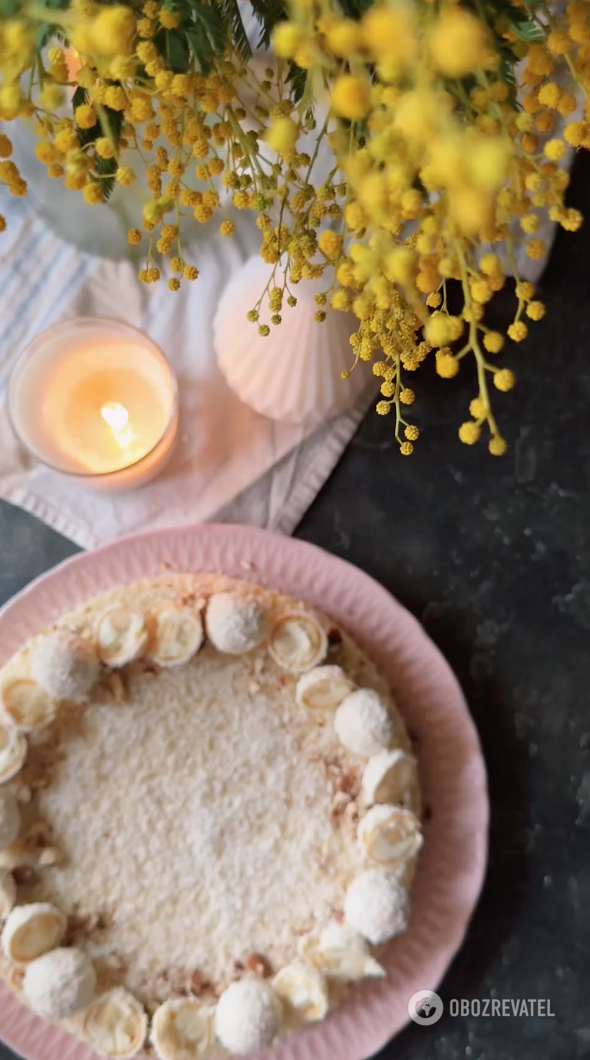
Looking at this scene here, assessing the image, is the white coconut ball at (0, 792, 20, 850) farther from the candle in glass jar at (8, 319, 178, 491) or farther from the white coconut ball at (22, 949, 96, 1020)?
the candle in glass jar at (8, 319, 178, 491)

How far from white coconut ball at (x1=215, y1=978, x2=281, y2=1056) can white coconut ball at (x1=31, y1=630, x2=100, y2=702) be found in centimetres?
24

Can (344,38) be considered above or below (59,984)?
above

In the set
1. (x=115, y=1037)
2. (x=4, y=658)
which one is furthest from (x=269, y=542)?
(x=115, y=1037)

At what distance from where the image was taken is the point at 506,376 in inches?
14.8

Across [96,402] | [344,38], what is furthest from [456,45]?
[96,402]

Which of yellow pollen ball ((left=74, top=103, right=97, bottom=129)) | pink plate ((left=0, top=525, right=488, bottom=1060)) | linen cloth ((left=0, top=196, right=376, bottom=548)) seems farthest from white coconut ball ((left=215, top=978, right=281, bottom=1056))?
yellow pollen ball ((left=74, top=103, right=97, bottom=129))

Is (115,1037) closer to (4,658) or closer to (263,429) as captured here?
(4,658)

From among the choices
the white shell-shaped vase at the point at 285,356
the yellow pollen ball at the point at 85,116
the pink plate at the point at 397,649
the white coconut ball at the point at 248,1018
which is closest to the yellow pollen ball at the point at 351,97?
the yellow pollen ball at the point at 85,116

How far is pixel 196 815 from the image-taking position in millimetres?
707

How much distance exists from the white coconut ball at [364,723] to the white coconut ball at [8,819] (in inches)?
9.8

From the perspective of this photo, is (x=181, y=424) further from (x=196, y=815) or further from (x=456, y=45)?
(x=456, y=45)

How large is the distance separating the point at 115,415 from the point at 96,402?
37 mm

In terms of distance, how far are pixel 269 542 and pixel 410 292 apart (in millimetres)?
406

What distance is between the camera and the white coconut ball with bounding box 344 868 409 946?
659 millimetres
